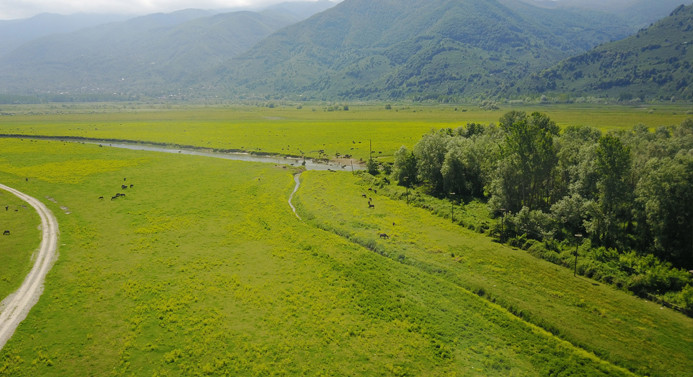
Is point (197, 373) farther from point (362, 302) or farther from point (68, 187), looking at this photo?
point (68, 187)

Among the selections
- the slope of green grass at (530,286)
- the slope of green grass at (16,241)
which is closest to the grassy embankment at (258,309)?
the slope of green grass at (530,286)

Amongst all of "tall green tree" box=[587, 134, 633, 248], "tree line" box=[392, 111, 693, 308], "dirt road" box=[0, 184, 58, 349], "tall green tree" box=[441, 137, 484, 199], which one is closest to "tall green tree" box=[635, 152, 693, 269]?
"tree line" box=[392, 111, 693, 308]

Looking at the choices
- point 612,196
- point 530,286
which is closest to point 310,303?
point 530,286

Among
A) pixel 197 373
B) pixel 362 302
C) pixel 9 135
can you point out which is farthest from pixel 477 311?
pixel 9 135

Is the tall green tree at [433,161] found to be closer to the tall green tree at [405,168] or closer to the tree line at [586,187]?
the tree line at [586,187]

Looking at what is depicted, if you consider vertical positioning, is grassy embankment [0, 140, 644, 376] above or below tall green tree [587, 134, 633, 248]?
below

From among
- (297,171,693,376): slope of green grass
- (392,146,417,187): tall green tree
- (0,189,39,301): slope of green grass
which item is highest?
(392,146,417,187): tall green tree

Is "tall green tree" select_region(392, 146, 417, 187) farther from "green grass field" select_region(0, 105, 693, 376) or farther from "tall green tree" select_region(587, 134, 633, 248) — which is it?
"tall green tree" select_region(587, 134, 633, 248)

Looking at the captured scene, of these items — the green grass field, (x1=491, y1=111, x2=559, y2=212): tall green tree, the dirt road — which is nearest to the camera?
the green grass field
